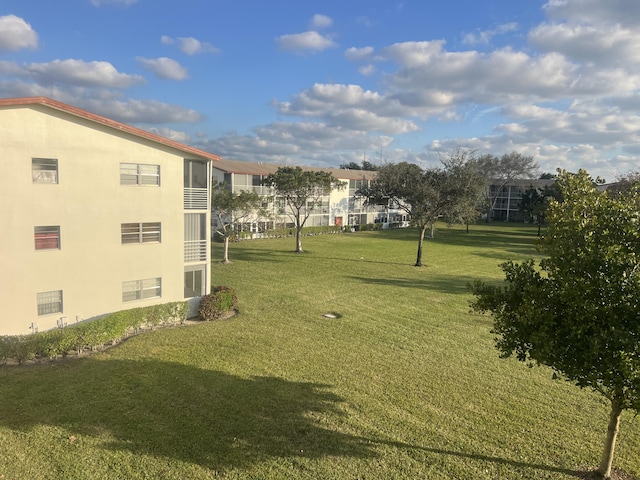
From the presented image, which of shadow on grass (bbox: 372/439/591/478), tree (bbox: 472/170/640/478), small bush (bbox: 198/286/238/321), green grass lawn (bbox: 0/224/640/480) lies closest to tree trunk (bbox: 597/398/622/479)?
tree (bbox: 472/170/640/478)

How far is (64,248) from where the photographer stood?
1761 centimetres

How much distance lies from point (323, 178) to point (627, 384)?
3732cm

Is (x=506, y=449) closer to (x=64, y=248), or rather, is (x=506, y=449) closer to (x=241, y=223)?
(x=64, y=248)

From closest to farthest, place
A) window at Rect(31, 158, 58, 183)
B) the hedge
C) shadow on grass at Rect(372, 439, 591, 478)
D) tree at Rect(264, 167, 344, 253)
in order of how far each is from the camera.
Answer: shadow on grass at Rect(372, 439, 591, 478) → the hedge → window at Rect(31, 158, 58, 183) → tree at Rect(264, 167, 344, 253)

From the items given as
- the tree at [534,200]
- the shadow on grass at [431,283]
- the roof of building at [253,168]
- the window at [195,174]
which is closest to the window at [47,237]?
the window at [195,174]

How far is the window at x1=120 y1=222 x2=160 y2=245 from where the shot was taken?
19422 millimetres

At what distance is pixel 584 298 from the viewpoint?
7168 millimetres

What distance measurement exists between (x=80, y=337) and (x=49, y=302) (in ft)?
10.2

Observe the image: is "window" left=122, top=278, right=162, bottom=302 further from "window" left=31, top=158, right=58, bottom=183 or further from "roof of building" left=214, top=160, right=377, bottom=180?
"roof of building" left=214, top=160, right=377, bottom=180

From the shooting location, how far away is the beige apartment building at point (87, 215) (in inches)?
643

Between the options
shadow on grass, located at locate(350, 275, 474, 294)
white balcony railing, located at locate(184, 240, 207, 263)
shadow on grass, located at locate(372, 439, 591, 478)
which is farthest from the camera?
shadow on grass, located at locate(350, 275, 474, 294)

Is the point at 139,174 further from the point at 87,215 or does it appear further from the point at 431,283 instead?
the point at 431,283

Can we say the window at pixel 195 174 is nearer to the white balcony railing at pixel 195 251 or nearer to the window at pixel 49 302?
the white balcony railing at pixel 195 251

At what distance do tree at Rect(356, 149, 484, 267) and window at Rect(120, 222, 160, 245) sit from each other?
898 inches
